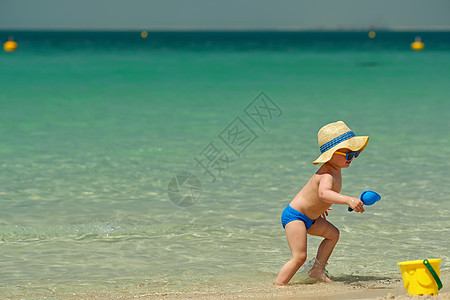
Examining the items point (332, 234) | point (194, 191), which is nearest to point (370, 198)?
point (332, 234)

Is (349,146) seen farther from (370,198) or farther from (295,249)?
(295,249)

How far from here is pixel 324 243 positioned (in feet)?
14.4

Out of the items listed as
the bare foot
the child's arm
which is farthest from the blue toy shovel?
the bare foot

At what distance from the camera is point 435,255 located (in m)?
4.96

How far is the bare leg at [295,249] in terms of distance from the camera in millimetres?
4105

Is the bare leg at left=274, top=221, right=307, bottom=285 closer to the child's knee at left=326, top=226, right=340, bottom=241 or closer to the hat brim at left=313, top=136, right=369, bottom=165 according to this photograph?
the child's knee at left=326, top=226, right=340, bottom=241

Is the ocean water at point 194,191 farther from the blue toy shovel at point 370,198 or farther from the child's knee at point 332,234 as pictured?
the blue toy shovel at point 370,198

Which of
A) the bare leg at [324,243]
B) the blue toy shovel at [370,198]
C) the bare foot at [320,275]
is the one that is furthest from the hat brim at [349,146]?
the bare foot at [320,275]

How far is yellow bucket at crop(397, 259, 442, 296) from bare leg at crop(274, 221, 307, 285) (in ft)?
2.46

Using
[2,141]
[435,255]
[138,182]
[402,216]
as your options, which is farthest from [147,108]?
[435,255]

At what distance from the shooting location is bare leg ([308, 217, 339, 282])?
168 inches

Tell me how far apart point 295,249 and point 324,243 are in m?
0.36

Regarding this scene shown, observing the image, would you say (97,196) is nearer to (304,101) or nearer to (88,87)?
(304,101)

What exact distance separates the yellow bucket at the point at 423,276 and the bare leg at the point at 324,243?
804mm
